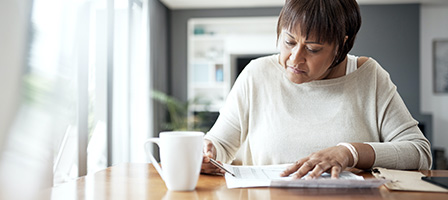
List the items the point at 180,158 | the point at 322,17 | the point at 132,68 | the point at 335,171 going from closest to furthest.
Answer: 1. the point at 180,158
2. the point at 335,171
3. the point at 322,17
4. the point at 132,68

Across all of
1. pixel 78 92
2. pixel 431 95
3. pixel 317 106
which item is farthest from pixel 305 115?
pixel 431 95

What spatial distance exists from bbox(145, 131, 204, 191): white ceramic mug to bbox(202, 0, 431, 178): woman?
18cm

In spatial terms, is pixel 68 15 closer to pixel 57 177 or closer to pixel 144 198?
pixel 57 177

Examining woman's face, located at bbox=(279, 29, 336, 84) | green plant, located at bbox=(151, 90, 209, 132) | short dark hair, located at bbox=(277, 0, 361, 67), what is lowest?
green plant, located at bbox=(151, 90, 209, 132)

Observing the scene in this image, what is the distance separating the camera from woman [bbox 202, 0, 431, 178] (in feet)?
3.51

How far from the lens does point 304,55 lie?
112cm

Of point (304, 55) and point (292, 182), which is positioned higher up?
point (304, 55)

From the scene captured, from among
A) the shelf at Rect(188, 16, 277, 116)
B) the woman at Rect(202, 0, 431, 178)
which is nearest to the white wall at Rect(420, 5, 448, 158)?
the shelf at Rect(188, 16, 277, 116)

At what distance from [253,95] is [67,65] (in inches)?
69.5

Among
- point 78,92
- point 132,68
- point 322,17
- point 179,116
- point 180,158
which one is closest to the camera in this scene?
point 180,158

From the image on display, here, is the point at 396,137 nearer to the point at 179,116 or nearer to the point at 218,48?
the point at 179,116

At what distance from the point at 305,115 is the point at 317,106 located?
0.16 feet

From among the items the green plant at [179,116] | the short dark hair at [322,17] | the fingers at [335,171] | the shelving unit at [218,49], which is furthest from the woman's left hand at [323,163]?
the shelving unit at [218,49]

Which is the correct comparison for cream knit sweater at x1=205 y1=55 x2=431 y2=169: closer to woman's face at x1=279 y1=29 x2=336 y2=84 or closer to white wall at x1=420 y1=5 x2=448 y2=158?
woman's face at x1=279 y1=29 x2=336 y2=84
